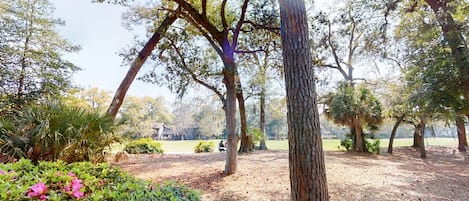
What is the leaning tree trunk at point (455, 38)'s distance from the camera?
5.57 m

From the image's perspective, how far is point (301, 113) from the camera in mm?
2619

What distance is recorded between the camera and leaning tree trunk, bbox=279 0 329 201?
2.54m

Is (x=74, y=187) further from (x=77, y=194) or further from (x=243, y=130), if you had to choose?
(x=243, y=130)

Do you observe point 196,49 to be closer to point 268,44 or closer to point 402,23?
point 268,44

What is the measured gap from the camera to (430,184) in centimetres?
501

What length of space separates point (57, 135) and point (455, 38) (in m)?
8.51

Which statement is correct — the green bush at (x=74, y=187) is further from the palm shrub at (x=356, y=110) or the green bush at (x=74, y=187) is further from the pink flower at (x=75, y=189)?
the palm shrub at (x=356, y=110)

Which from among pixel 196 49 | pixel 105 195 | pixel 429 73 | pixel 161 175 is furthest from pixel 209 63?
pixel 105 195

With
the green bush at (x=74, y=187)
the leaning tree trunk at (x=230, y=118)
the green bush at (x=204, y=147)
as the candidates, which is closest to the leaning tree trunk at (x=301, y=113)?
the green bush at (x=74, y=187)

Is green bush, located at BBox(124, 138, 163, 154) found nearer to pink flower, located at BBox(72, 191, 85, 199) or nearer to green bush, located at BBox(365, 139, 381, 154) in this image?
green bush, located at BBox(365, 139, 381, 154)

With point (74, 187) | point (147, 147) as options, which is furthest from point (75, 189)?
point (147, 147)

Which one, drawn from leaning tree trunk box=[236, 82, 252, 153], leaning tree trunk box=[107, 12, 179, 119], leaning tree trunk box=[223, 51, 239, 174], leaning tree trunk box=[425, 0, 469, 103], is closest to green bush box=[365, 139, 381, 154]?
leaning tree trunk box=[236, 82, 252, 153]

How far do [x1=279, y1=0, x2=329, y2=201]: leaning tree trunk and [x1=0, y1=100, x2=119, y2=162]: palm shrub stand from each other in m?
3.57

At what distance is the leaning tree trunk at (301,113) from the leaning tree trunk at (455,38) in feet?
17.0
